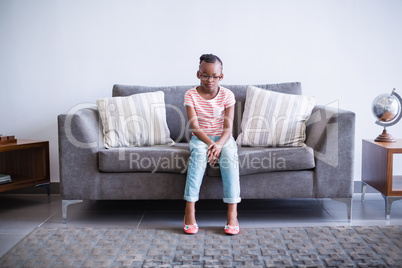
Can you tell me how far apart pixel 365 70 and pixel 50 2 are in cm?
254

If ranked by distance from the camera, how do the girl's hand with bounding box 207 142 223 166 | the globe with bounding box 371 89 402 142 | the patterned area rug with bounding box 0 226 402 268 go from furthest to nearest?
1. the globe with bounding box 371 89 402 142
2. the girl's hand with bounding box 207 142 223 166
3. the patterned area rug with bounding box 0 226 402 268

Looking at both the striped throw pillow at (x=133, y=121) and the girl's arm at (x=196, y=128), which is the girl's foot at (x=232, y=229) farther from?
the striped throw pillow at (x=133, y=121)

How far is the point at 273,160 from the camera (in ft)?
7.73

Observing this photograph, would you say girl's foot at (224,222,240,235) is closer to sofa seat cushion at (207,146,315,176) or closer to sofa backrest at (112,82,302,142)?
sofa seat cushion at (207,146,315,176)

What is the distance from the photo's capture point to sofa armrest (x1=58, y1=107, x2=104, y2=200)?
2.34 m

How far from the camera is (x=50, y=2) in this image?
122 inches

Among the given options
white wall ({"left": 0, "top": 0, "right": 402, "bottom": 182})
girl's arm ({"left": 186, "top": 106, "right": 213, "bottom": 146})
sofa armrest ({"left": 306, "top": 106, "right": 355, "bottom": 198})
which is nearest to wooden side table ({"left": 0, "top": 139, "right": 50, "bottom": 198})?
white wall ({"left": 0, "top": 0, "right": 402, "bottom": 182})

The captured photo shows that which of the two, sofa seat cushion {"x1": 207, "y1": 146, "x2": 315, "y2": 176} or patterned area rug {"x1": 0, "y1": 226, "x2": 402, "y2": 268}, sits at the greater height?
sofa seat cushion {"x1": 207, "y1": 146, "x2": 315, "y2": 176}

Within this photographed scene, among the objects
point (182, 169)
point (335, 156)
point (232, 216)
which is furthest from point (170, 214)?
point (335, 156)

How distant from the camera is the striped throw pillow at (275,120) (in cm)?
258

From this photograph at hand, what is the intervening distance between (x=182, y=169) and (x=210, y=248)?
0.57 metres

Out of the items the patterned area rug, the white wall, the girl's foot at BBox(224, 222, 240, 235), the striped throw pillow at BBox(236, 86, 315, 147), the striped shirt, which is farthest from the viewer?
the white wall

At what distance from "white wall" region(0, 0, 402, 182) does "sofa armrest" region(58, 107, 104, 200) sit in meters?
0.86

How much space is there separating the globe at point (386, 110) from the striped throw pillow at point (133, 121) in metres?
1.44
